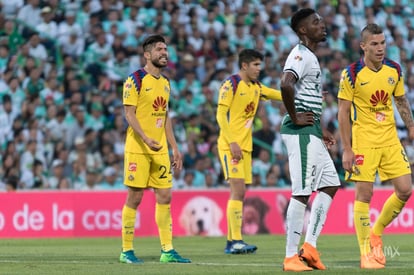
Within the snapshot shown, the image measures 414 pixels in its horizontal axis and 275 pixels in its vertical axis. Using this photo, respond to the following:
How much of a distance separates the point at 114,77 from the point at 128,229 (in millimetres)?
9898

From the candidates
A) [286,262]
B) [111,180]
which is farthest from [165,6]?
[286,262]

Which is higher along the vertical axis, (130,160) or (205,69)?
(205,69)

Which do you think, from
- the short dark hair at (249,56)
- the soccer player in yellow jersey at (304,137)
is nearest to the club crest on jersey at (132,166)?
the soccer player in yellow jersey at (304,137)

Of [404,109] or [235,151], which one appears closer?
[404,109]

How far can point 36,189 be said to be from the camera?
1811 cm

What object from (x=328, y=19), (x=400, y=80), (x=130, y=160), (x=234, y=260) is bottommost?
(x=234, y=260)

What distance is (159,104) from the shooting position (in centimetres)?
1129

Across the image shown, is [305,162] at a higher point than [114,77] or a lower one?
lower

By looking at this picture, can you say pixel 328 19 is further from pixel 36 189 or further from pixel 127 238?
pixel 127 238

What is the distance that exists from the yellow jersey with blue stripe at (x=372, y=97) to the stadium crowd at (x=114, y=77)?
9.03 m

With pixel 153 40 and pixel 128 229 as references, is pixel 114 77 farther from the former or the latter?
pixel 128 229

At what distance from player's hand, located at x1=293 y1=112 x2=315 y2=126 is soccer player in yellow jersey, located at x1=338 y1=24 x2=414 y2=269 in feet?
2.68

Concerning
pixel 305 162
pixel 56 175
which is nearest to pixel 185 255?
pixel 305 162

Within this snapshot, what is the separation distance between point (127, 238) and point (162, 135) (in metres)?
1.23
